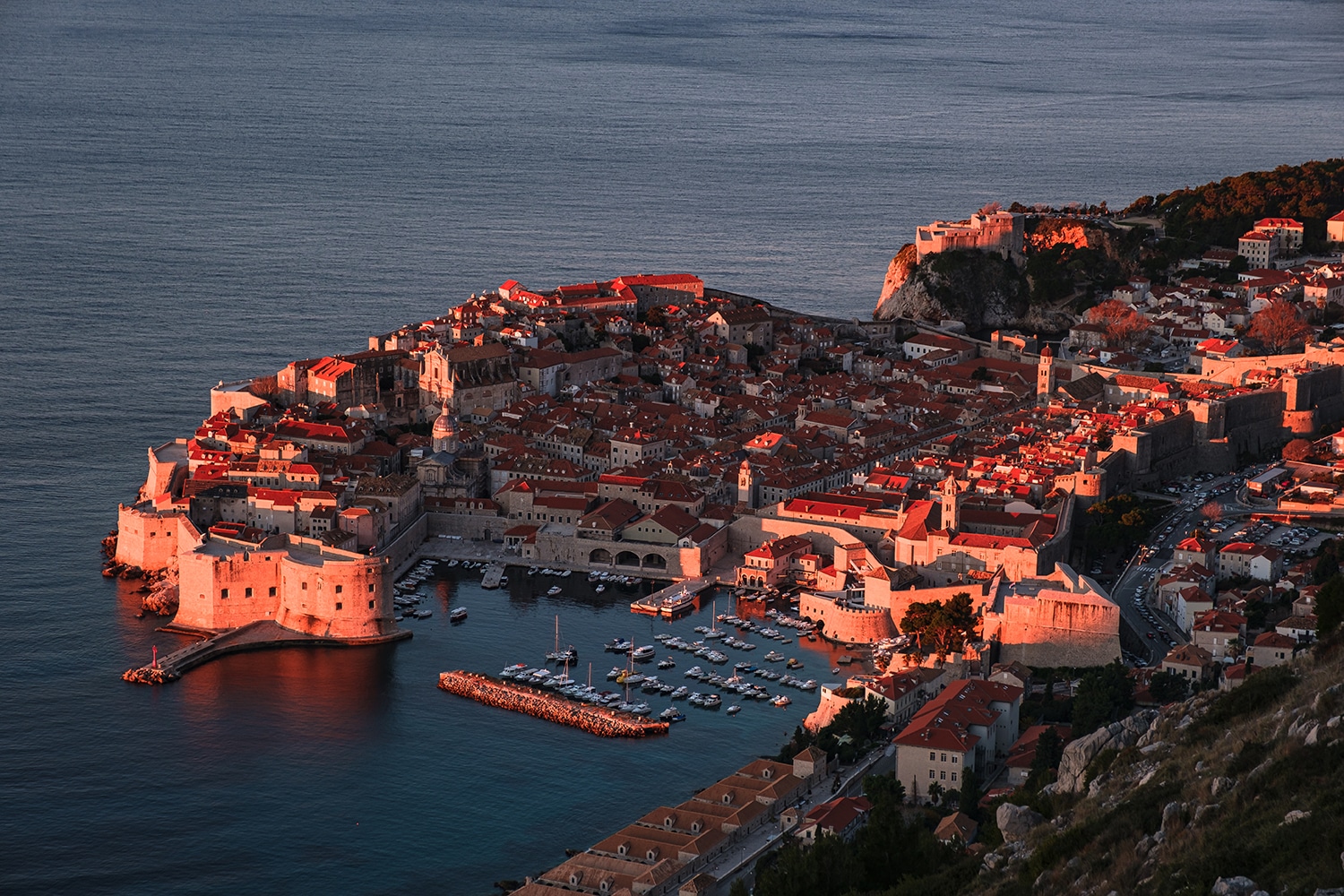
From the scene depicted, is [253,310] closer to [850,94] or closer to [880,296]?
[880,296]

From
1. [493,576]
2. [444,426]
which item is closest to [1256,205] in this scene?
[444,426]

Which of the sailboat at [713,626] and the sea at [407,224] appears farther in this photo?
the sailboat at [713,626]

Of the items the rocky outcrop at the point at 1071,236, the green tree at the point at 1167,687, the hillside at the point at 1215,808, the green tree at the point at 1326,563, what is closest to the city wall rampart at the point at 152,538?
the green tree at the point at 1167,687

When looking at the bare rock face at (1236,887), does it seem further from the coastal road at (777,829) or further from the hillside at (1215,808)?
the coastal road at (777,829)

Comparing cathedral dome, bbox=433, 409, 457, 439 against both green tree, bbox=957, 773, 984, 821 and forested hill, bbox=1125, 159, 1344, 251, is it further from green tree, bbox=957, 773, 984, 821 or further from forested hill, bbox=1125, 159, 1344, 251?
forested hill, bbox=1125, 159, 1344, 251

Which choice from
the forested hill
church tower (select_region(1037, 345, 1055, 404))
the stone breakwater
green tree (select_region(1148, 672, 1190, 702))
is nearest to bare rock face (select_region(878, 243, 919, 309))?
the forested hill

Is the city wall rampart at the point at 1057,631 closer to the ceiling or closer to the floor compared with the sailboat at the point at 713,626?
closer to the ceiling

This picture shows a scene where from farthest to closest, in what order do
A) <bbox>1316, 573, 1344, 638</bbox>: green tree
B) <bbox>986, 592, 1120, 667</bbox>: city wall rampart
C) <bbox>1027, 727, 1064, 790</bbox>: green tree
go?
<bbox>986, 592, 1120, 667</bbox>: city wall rampart < <bbox>1027, 727, 1064, 790</bbox>: green tree < <bbox>1316, 573, 1344, 638</bbox>: green tree

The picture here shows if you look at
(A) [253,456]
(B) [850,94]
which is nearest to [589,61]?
(B) [850,94]
